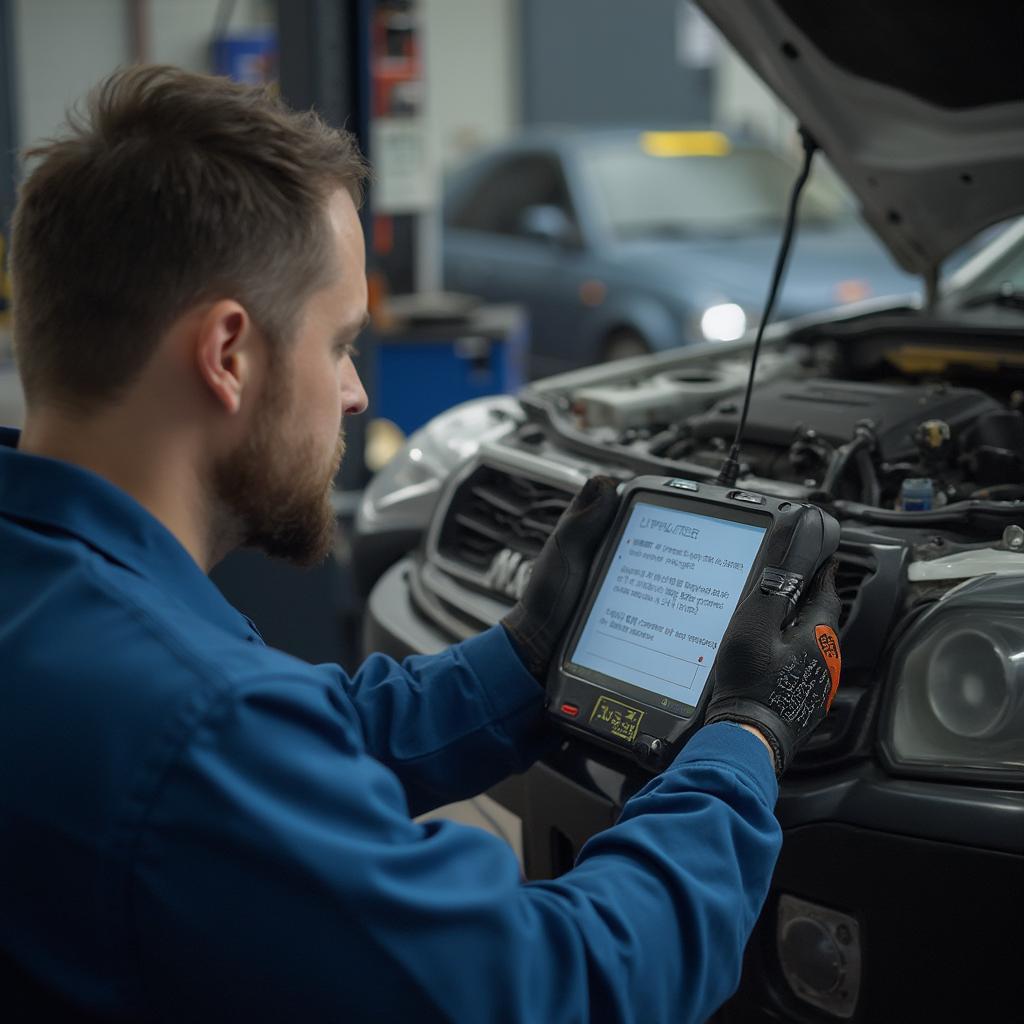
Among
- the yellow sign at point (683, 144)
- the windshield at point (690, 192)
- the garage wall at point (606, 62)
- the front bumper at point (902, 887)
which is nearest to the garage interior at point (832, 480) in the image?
the front bumper at point (902, 887)

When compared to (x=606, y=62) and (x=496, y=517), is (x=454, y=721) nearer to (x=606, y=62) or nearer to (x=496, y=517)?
(x=496, y=517)

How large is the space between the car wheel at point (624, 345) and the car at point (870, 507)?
3.07m

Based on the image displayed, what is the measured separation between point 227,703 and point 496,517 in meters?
1.35

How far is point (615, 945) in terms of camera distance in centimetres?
115

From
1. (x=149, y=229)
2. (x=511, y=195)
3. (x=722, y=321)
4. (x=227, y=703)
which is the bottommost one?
(x=722, y=321)

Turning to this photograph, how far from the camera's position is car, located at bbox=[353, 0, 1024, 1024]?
1.49 meters

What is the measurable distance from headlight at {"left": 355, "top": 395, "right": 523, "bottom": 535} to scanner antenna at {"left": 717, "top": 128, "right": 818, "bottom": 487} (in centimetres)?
60

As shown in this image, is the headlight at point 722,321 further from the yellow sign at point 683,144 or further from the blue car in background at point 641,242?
the yellow sign at point 683,144

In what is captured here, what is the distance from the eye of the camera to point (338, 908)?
1.01 meters

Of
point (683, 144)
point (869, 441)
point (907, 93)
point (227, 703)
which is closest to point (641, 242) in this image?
point (683, 144)

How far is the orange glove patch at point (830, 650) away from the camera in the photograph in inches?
58.2

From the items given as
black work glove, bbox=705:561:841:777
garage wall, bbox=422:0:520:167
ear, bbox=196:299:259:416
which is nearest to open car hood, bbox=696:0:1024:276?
black work glove, bbox=705:561:841:777

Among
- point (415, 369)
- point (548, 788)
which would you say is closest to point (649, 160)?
point (415, 369)

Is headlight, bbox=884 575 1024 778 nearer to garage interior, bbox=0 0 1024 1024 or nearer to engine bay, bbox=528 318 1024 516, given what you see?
garage interior, bbox=0 0 1024 1024
